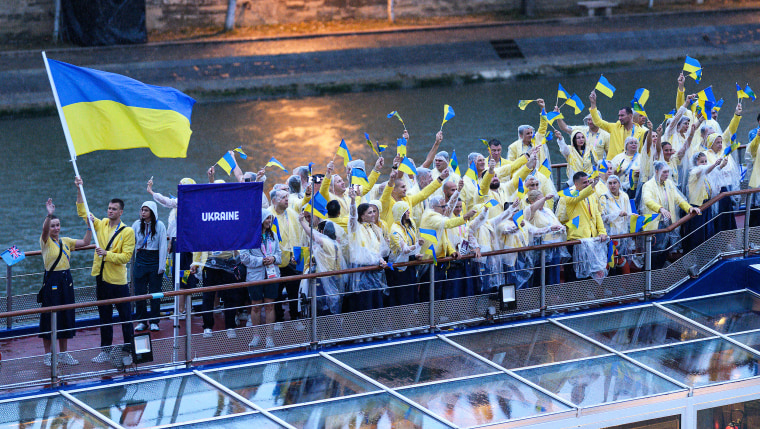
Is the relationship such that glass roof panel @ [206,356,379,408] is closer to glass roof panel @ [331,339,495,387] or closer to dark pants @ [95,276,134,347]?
glass roof panel @ [331,339,495,387]

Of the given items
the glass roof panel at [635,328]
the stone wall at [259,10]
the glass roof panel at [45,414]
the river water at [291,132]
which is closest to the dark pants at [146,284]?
the glass roof panel at [45,414]

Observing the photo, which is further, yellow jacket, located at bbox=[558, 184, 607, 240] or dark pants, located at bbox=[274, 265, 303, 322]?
yellow jacket, located at bbox=[558, 184, 607, 240]

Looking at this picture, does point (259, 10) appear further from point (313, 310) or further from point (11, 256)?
point (313, 310)

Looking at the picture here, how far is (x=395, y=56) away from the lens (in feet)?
128

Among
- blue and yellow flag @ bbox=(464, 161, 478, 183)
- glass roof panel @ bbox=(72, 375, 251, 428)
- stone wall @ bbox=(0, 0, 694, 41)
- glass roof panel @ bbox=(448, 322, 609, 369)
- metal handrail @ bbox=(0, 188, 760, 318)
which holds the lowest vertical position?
glass roof panel @ bbox=(72, 375, 251, 428)

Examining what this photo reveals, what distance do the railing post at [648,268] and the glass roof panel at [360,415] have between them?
173 inches

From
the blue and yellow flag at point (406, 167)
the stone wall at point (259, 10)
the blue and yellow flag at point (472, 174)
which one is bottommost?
the blue and yellow flag at point (472, 174)

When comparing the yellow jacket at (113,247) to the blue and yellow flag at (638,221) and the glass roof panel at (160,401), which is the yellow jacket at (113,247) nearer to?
the glass roof panel at (160,401)

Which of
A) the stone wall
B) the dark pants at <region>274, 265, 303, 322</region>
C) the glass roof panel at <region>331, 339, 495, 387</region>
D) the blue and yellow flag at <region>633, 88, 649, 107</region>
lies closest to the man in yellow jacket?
the dark pants at <region>274, 265, 303, 322</region>

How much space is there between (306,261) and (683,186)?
6207mm

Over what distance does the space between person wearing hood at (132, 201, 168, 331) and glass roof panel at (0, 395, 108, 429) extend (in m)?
2.45

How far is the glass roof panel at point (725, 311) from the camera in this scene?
1250 cm

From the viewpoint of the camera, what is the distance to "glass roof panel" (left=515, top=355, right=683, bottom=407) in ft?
35.0

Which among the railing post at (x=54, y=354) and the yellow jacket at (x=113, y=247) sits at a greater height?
the yellow jacket at (x=113, y=247)
